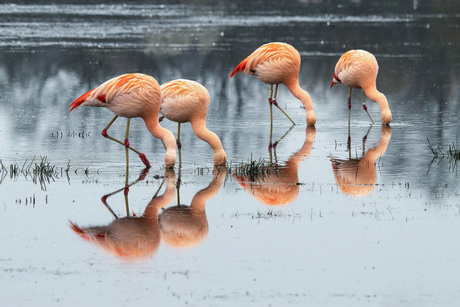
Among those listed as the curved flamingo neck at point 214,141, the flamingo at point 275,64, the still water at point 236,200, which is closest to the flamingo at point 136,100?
the still water at point 236,200

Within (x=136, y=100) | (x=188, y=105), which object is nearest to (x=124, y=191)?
(x=136, y=100)

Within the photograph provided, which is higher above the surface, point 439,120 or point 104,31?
point 104,31

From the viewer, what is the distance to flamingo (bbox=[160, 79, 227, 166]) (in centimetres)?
979

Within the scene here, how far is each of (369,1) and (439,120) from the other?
2886cm

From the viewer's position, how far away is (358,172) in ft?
30.6

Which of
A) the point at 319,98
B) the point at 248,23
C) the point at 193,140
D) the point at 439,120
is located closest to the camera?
the point at 193,140

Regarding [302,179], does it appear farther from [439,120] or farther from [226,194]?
[439,120]

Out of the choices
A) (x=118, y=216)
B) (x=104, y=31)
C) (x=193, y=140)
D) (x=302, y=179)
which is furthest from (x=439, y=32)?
(x=118, y=216)

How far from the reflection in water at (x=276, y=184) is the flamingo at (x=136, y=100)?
2.99 feet

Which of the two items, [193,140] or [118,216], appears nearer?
[118,216]

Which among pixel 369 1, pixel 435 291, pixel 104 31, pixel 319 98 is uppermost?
pixel 369 1

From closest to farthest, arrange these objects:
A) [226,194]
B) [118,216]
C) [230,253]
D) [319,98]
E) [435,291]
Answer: [435,291], [230,253], [118,216], [226,194], [319,98]

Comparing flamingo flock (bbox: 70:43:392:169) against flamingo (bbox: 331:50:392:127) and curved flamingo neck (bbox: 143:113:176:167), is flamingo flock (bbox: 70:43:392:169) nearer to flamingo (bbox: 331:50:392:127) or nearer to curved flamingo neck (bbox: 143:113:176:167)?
curved flamingo neck (bbox: 143:113:176:167)

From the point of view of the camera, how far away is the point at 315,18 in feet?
103
